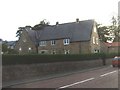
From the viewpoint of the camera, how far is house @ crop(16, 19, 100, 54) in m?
61.4

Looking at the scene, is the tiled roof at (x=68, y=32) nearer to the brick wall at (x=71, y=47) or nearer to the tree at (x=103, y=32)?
the brick wall at (x=71, y=47)

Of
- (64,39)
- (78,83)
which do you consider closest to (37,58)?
(78,83)

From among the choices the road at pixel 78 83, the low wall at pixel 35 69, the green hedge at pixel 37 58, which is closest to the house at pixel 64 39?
the green hedge at pixel 37 58

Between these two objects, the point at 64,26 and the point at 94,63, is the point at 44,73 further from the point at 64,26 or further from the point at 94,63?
the point at 64,26

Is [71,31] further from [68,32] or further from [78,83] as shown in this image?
[78,83]

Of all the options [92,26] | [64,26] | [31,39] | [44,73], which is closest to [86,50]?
[92,26]

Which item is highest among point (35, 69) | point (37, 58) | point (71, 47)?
point (71, 47)

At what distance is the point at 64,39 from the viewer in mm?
63562

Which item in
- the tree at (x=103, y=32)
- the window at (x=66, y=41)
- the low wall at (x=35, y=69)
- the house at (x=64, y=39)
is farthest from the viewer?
the tree at (x=103, y=32)

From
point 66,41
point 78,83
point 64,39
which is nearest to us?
point 78,83

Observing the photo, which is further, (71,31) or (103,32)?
(103,32)

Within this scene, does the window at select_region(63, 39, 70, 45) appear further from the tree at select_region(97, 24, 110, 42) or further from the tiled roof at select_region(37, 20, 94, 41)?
the tree at select_region(97, 24, 110, 42)

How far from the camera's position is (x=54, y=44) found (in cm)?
6556

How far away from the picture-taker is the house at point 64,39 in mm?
61375
